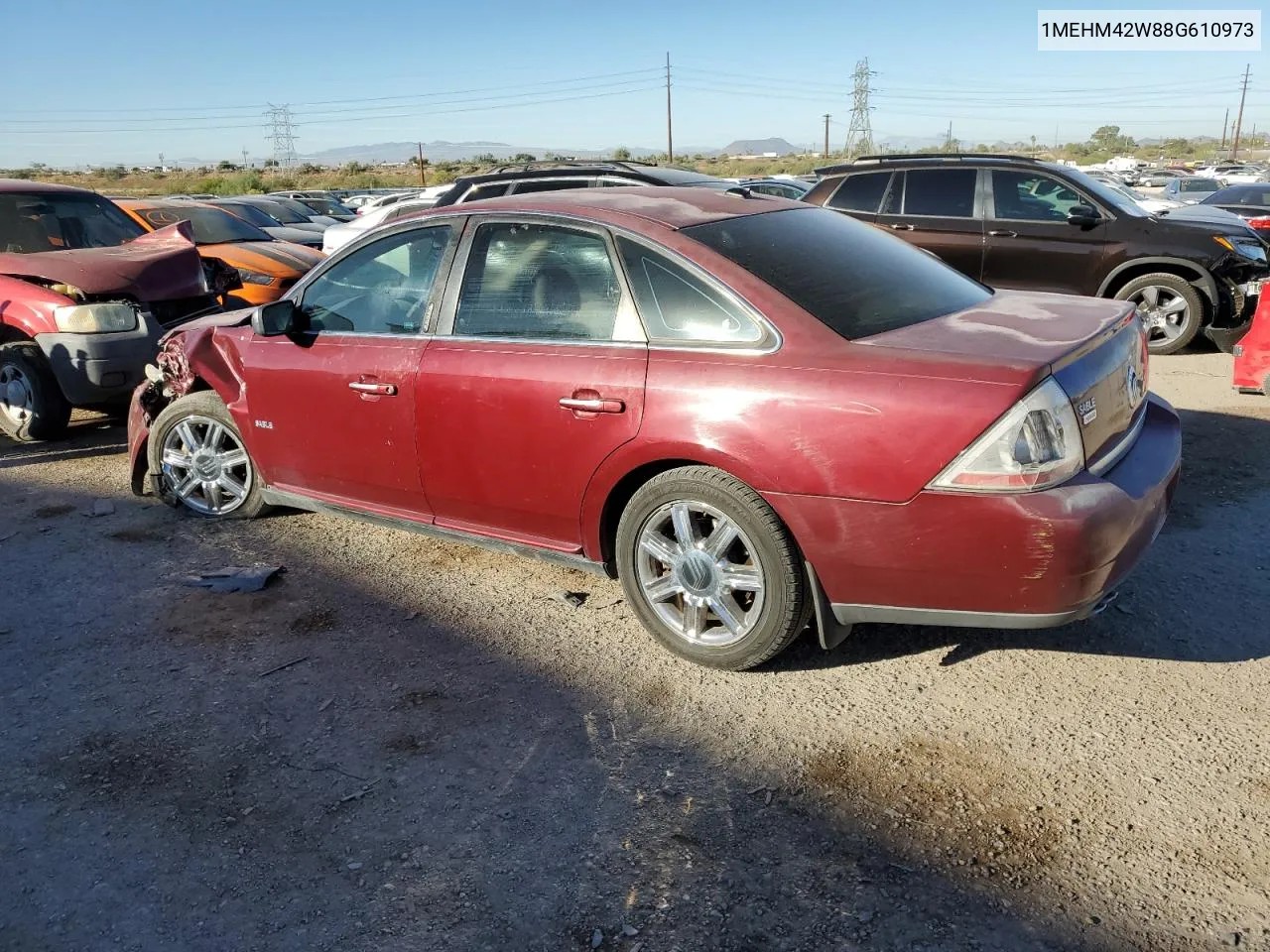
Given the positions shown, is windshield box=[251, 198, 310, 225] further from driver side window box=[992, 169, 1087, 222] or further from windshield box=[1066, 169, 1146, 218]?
windshield box=[1066, 169, 1146, 218]

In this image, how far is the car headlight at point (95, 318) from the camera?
6.72m

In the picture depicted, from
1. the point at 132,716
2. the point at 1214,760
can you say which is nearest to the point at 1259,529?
the point at 1214,760

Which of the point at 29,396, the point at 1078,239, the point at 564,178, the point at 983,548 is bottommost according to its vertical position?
the point at 29,396

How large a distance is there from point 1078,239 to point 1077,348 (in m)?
6.69

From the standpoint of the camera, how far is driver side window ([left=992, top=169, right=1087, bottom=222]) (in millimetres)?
9172

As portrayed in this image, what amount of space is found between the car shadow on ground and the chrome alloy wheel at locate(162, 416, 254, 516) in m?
1.34

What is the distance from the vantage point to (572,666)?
3723 mm

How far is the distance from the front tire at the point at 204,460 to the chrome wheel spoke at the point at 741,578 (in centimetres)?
282

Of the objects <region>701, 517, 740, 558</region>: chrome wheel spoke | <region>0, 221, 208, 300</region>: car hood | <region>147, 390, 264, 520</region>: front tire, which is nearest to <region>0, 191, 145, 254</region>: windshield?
<region>0, 221, 208, 300</region>: car hood

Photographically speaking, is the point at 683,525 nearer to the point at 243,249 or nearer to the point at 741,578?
the point at 741,578

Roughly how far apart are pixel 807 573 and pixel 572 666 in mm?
1001

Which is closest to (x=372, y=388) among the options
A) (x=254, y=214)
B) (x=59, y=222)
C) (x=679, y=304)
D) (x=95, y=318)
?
(x=679, y=304)

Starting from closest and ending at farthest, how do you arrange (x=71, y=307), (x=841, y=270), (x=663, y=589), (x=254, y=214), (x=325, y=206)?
1. (x=663, y=589)
2. (x=841, y=270)
3. (x=71, y=307)
4. (x=254, y=214)
5. (x=325, y=206)

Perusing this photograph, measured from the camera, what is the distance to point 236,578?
4621 millimetres
